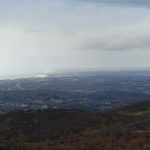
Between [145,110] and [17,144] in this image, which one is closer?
[17,144]

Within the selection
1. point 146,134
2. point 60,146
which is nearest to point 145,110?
point 146,134

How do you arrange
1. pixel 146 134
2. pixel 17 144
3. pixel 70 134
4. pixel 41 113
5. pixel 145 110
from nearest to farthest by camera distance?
pixel 17 144 < pixel 146 134 < pixel 70 134 < pixel 41 113 < pixel 145 110

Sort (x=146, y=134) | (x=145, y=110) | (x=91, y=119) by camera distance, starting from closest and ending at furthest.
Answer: (x=146, y=134), (x=91, y=119), (x=145, y=110)

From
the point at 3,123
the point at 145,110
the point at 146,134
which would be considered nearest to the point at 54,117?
the point at 3,123

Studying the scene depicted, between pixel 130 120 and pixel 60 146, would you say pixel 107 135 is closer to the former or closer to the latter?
pixel 60 146

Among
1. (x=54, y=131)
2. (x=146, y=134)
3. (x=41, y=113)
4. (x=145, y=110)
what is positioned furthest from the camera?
(x=145, y=110)

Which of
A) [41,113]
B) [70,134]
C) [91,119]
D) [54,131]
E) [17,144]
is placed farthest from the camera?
[41,113]

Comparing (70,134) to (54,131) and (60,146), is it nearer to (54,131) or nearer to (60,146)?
(54,131)

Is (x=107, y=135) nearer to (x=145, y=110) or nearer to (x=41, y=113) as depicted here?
(x=41, y=113)

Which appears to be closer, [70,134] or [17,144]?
[17,144]
